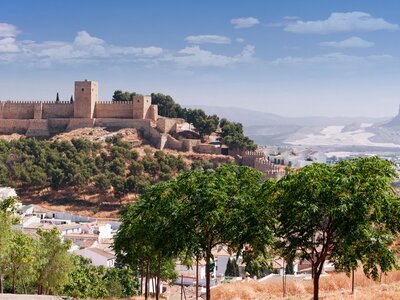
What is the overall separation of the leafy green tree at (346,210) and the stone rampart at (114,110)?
39.3 meters

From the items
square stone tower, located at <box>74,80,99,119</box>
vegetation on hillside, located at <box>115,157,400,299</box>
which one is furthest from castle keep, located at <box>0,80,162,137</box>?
vegetation on hillside, located at <box>115,157,400,299</box>

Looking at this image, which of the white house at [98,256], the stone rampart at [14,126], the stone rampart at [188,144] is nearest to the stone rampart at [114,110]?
the stone rampart at [188,144]

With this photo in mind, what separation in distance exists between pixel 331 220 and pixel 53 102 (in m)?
44.0

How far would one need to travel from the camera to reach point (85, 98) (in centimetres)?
4778

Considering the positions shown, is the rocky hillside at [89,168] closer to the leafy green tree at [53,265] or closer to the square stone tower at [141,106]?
the square stone tower at [141,106]

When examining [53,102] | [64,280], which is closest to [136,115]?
[53,102]

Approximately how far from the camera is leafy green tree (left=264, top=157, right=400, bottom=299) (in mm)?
8475

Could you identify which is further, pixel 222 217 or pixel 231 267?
pixel 231 267

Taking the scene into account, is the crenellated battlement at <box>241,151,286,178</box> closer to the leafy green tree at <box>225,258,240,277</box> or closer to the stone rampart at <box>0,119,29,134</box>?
the leafy green tree at <box>225,258,240,277</box>

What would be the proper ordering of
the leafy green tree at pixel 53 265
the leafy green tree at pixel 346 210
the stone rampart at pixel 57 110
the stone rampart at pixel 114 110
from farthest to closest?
the stone rampart at pixel 57 110 → the stone rampart at pixel 114 110 → the leafy green tree at pixel 53 265 → the leafy green tree at pixel 346 210

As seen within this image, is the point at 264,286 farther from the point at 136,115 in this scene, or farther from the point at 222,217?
the point at 136,115

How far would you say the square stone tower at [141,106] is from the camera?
4709 cm

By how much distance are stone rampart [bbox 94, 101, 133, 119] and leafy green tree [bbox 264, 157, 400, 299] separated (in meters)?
39.3

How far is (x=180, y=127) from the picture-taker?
163ft
